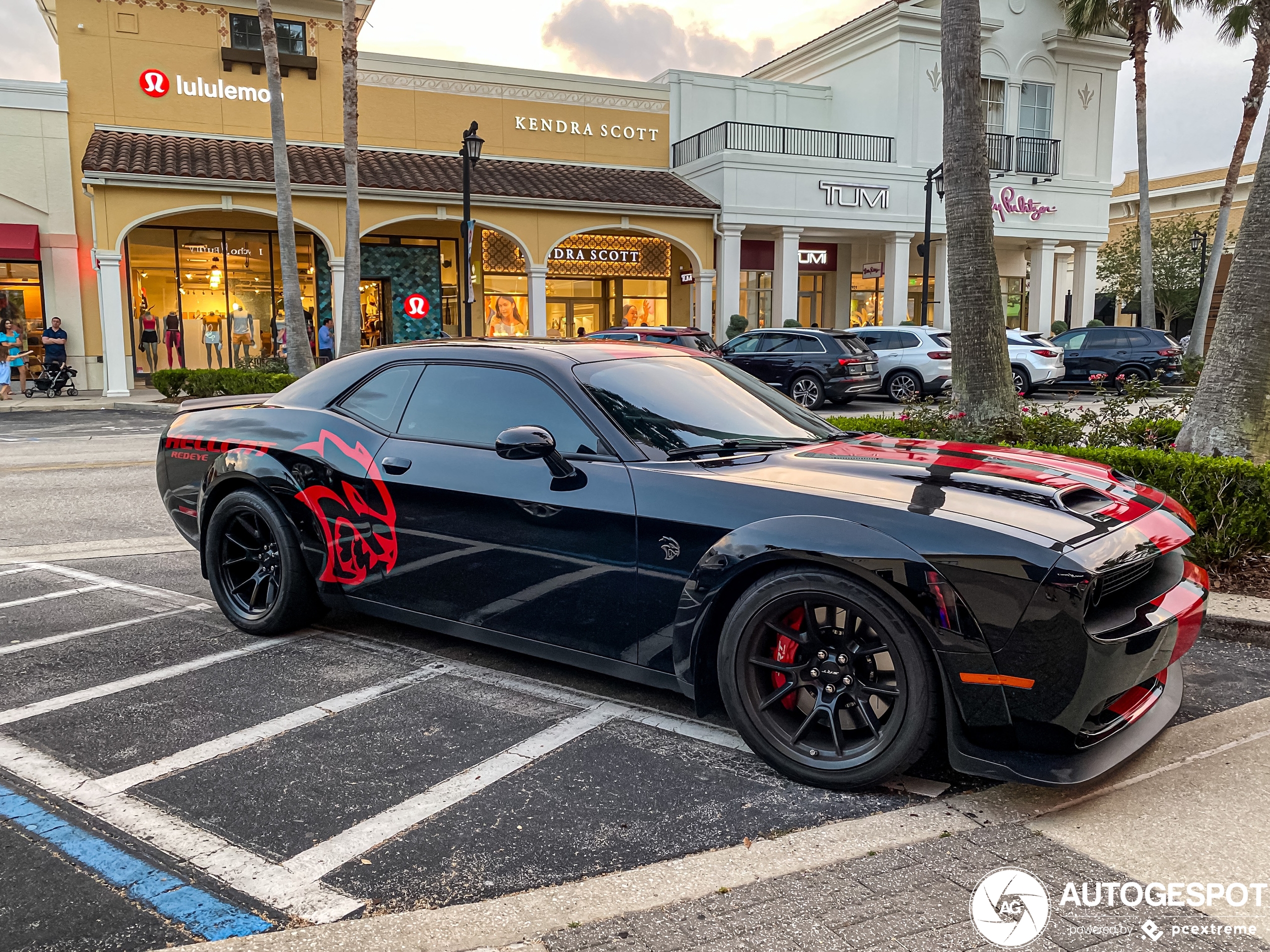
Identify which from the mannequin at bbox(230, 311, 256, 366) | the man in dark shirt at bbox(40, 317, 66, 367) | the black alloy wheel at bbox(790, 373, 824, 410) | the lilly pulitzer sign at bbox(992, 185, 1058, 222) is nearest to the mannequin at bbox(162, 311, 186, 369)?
the mannequin at bbox(230, 311, 256, 366)

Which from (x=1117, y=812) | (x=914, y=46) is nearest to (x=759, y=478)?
(x=1117, y=812)

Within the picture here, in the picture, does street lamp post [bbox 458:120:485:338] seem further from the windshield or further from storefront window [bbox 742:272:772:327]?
the windshield

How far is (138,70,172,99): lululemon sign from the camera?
23.4 metres

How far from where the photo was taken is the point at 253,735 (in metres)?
3.77

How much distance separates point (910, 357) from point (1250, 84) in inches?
634

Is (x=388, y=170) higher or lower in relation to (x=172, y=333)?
higher

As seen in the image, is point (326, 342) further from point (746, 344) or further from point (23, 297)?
point (746, 344)

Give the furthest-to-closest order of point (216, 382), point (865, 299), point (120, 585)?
point (865, 299) < point (216, 382) < point (120, 585)

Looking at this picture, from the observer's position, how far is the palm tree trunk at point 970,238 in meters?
8.22

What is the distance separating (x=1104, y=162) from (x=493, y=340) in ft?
113

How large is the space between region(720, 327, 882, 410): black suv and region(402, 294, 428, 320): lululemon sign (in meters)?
7.63

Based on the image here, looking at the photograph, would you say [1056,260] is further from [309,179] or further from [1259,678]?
[1259,678]

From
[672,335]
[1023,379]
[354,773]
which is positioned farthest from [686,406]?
[1023,379]

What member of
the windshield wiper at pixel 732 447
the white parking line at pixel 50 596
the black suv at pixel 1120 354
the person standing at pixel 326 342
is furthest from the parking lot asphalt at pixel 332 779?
the person standing at pixel 326 342
